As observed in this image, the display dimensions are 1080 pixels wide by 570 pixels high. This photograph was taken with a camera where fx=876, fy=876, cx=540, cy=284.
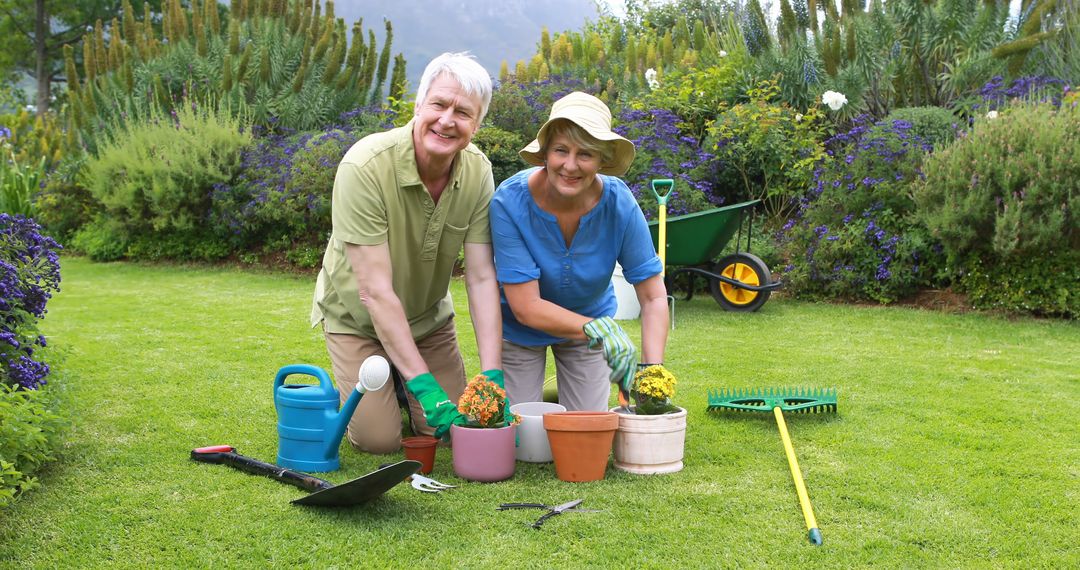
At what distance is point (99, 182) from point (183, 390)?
257 inches

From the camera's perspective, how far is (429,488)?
2.51m

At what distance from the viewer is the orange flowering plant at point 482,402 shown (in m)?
2.53

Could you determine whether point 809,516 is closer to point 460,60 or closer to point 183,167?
point 460,60

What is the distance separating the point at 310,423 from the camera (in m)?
2.67

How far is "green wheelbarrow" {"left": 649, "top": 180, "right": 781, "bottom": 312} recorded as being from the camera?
5680 mm

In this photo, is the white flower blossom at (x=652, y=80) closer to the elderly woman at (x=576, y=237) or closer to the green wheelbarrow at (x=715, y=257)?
the green wheelbarrow at (x=715, y=257)

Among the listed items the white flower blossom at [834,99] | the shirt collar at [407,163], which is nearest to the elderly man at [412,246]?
the shirt collar at [407,163]

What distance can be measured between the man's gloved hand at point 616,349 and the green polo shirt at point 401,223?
52 cm

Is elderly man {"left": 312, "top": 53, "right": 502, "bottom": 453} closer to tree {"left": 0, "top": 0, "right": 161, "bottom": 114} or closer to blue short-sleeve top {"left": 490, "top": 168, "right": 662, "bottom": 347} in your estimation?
blue short-sleeve top {"left": 490, "top": 168, "right": 662, "bottom": 347}

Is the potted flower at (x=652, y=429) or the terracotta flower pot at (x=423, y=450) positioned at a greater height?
the potted flower at (x=652, y=429)

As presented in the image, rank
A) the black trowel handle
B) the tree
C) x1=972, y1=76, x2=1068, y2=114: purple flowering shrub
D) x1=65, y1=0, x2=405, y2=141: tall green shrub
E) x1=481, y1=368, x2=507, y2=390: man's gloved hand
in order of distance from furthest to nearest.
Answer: the tree, x1=65, y1=0, x2=405, y2=141: tall green shrub, x1=972, y1=76, x2=1068, y2=114: purple flowering shrub, x1=481, y1=368, x2=507, y2=390: man's gloved hand, the black trowel handle

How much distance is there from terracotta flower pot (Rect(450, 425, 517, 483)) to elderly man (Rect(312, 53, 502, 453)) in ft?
0.25

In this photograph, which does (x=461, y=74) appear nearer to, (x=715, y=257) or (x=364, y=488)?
(x=364, y=488)

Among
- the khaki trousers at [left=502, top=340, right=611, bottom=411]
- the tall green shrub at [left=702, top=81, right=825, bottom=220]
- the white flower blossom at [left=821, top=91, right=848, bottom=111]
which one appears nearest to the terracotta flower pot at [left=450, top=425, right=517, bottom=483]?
the khaki trousers at [left=502, top=340, right=611, bottom=411]
